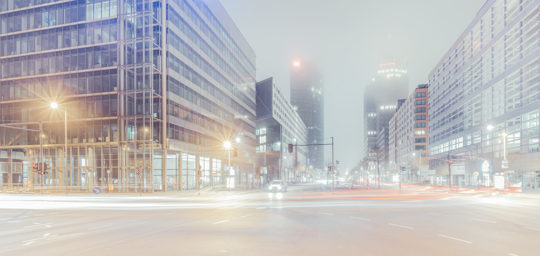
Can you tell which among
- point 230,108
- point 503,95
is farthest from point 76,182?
point 503,95

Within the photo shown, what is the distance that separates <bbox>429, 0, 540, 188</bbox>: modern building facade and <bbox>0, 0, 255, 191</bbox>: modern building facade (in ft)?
137

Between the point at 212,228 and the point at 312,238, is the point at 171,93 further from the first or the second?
the point at 312,238

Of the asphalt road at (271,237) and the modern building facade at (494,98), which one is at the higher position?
the modern building facade at (494,98)

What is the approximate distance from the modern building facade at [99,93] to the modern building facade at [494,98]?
41.7 m

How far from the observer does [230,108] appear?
7812cm

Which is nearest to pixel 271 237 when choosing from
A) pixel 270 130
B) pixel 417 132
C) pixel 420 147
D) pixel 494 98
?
pixel 494 98

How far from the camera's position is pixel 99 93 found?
51375mm

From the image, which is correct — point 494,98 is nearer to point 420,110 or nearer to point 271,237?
point 420,110

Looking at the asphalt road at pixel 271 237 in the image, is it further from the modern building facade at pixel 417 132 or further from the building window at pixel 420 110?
the building window at pixel 420 110

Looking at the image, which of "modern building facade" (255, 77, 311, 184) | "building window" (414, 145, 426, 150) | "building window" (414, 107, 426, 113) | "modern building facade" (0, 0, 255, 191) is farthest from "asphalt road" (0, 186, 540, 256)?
"building window" (414, 107, 426, 113)

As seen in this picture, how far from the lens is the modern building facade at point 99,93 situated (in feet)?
167

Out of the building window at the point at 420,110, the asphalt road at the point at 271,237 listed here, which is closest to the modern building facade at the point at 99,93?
the asphalt road at the point at 271,237

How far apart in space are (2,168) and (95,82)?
2118 centimetres

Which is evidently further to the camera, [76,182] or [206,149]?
[206,149]
